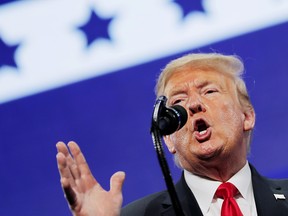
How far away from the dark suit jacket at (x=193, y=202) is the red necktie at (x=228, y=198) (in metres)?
0.06

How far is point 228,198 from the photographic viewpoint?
1.71 meters

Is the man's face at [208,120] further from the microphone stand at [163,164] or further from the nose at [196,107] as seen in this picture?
the microphone stand at [163,164]

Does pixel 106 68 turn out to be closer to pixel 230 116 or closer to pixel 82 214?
pixel 230 116

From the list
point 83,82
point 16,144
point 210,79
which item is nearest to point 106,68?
point 83,82

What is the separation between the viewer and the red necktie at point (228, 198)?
167 cm

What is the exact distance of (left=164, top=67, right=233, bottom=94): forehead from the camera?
1841 millimetres

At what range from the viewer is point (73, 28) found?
2334 millimetres

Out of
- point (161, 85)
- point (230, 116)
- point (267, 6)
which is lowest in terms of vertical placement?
point (230, 116)

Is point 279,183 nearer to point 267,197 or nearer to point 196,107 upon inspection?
point 267,197

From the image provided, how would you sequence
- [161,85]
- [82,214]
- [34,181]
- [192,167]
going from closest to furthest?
1. [82,214]
2. [192,167]
3. [161,85]
4. [34,181]

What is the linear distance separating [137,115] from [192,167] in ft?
1.51

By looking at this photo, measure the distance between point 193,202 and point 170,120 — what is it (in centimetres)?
38

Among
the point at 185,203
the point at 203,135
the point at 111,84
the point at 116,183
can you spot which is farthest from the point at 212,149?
the point at 111,84

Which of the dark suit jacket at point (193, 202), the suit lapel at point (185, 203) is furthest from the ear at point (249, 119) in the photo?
the suit lapel at point (185, 203)
